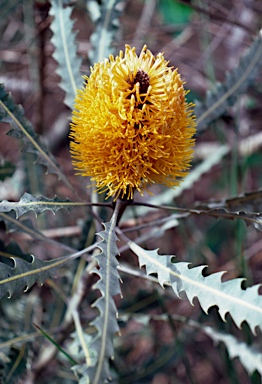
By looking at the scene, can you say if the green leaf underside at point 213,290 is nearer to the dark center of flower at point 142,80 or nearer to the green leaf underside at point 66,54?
the dark center of flower at point 142,80

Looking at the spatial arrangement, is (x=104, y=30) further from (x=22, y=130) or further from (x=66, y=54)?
(x=22, y=130)

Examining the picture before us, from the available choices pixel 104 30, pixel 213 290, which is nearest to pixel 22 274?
pixel 213 290

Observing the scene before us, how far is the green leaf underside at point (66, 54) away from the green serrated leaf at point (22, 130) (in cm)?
16

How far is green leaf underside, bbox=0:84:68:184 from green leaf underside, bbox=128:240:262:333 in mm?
352

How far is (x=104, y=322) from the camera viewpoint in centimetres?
72

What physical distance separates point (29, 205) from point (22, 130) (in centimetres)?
24

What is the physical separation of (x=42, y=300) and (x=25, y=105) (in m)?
0.94

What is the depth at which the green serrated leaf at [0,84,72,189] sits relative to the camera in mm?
1015

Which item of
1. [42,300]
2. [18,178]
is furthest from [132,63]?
[42,300]

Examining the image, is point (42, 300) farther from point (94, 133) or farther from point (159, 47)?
point (159, 47)

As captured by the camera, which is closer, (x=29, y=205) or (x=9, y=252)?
(x=29, y=205)

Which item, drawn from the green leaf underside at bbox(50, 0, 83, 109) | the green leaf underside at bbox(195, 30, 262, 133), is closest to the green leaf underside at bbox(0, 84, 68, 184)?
the green leaf underside at bbox(50, 0, 83, 109)

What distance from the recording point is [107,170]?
91 centimetres

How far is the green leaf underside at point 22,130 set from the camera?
101cm
